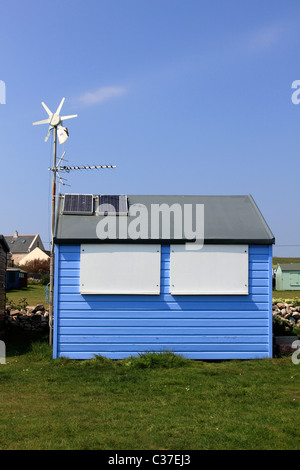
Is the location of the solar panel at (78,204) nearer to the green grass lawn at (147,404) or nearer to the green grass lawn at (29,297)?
the green grass lawn at (147,404)

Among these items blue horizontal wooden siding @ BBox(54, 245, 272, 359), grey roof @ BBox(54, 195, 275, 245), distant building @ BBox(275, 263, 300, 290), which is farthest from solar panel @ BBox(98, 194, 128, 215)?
distant building @ BBox(275, 263, 300, 290)

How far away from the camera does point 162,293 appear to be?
11.9m

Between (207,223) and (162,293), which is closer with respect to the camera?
(162,293)

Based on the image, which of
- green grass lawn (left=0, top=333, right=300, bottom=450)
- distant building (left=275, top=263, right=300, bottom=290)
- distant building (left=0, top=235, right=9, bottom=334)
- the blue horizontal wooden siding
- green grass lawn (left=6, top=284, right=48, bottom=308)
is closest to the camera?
green grass lawn (left=0, top=333, right=300, bottom=450)

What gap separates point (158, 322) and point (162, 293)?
2.29 feet

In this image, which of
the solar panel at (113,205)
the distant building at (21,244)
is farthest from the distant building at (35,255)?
the solar panel at (113,205)

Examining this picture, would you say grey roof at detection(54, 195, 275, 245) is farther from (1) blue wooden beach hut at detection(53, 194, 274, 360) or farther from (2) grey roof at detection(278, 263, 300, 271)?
(2) grey roof at detection(278, 263, 300, 271)

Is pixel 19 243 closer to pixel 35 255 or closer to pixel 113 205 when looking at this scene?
pixel 35 255

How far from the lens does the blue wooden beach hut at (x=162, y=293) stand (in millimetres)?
11750

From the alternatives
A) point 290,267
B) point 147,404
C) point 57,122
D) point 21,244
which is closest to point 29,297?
point 57,122

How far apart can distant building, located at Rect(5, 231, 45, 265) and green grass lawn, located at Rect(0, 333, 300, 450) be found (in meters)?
73.3

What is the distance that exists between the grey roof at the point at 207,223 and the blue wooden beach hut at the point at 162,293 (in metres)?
0.04

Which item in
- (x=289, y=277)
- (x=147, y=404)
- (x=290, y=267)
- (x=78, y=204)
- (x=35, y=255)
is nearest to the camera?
(x=147, y=404)

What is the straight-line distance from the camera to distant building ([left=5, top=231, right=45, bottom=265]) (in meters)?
83.2
